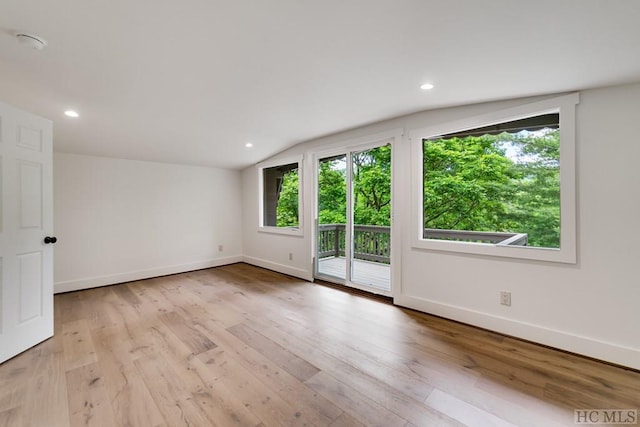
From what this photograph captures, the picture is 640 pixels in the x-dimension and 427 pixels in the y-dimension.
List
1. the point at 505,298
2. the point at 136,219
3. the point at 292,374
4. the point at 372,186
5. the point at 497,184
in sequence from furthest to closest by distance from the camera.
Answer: the point at 136,219 < the point at 372,186 < the point at 497,184 < the point at 505,298 < the point at 292,374

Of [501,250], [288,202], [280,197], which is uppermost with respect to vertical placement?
[280,197]

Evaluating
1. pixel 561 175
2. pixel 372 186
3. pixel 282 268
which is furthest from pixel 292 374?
pixel 282 268

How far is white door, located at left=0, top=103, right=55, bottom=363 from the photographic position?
6.85 feet

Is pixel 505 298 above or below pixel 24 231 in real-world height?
below

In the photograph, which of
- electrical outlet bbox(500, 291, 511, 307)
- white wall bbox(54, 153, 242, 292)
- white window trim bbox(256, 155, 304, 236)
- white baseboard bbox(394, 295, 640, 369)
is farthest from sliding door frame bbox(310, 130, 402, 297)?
white wall bbox(54, 153, 242, 292)

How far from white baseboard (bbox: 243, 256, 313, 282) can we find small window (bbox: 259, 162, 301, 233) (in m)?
0.66

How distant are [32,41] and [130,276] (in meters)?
3.59

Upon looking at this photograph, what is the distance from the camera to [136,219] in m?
4.38

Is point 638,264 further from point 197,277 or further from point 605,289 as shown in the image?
point 197,277

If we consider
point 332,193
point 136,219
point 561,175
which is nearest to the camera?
point 561,175

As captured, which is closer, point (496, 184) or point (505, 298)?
point (505, 298)

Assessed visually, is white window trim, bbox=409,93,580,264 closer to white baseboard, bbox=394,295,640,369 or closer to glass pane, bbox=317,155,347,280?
white baseboard, bbox=394,295,640,369

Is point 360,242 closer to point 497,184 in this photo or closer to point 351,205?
point 351,205

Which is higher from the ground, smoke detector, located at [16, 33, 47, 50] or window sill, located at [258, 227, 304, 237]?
smoke detector, located at [16, 33, 47, 50]
